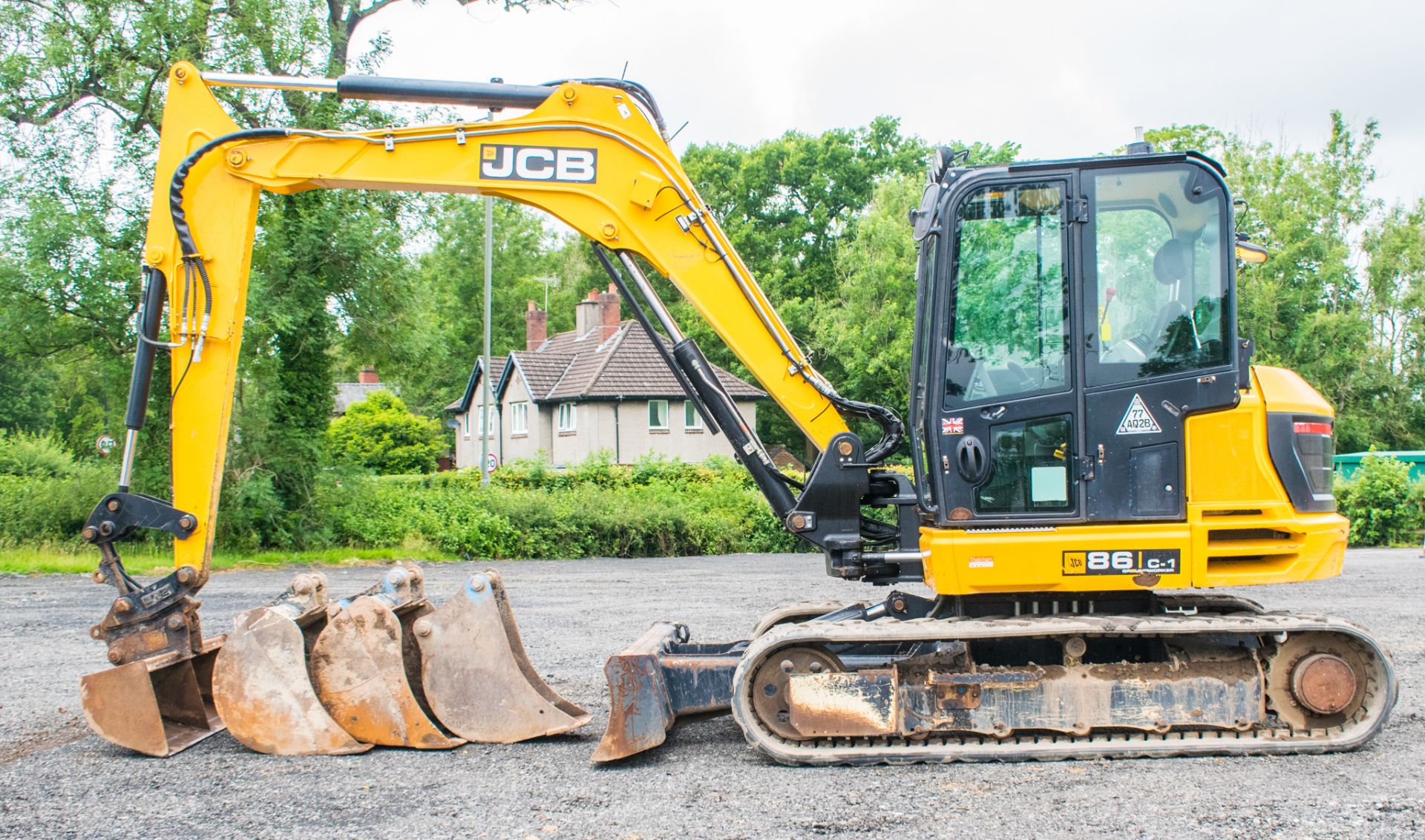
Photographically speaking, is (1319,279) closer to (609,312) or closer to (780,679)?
(609,312)

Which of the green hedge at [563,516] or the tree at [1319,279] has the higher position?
the tree at [1319,279]

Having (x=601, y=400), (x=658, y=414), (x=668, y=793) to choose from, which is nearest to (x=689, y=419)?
(x=658, y=414)

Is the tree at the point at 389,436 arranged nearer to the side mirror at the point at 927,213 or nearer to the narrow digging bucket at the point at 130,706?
the narrow digging bucket at the point at 130,706

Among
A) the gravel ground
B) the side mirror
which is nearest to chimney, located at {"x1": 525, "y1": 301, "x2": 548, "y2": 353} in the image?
the gravel ground

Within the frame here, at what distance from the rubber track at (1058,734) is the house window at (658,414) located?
32890mm

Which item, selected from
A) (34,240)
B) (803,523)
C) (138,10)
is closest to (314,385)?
(34,240)

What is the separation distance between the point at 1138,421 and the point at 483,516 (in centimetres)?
1524

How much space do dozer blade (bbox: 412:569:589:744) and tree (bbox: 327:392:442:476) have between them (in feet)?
118

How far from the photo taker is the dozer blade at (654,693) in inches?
222

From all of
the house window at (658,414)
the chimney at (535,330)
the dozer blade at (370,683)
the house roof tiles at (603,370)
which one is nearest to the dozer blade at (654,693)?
the dozer blade at (370,683)

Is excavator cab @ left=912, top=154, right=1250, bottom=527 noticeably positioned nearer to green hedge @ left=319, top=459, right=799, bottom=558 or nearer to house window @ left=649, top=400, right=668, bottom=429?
green hedge @ left=319, top=459, right=799, bottom=558

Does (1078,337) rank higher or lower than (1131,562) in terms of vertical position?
higher

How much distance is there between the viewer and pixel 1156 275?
5.71 meters

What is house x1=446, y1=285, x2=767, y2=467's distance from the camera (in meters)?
38.0
